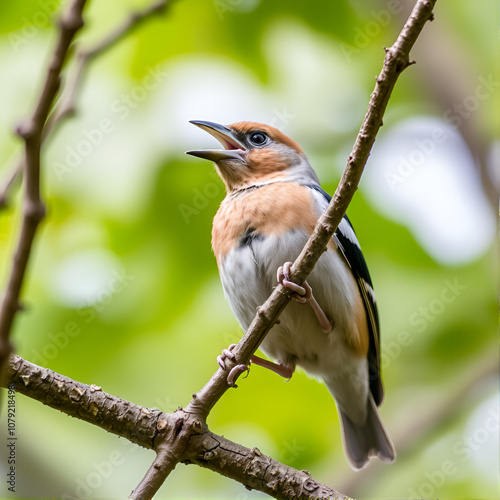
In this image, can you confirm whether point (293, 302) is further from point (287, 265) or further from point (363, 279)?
point (287, 265)

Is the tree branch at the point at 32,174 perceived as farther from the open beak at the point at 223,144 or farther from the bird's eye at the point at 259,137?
the bird's eye at the point at 259,137

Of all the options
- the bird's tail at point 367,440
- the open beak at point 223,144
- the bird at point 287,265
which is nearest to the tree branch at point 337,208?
the bird at point 287,265

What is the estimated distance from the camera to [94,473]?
407 cm

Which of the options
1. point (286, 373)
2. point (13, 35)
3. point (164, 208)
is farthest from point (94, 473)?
point (13, 35)

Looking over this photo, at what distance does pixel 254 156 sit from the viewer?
189 inches

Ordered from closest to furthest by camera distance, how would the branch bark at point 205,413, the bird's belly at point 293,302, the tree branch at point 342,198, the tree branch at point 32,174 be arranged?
the tree branch at point 32,174, the tree branch at point 342,198, the branch bark at point 205,413, the bird's belly at point 293,302

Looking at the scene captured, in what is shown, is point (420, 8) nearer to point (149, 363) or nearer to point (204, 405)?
point (204, 405)

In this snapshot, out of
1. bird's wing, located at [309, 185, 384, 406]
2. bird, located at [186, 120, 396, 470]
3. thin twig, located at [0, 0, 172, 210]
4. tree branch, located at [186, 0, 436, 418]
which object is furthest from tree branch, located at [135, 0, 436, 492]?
bird's wing, located at [309, 185, 384, 406]

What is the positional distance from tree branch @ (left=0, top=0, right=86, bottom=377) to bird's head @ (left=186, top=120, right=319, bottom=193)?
3388 mm

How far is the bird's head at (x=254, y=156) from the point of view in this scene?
15.2ft

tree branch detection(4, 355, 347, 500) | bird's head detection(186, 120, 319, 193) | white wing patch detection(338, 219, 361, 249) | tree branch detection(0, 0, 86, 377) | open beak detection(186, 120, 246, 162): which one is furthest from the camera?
bird's head detection(186, 120, 319, 193)

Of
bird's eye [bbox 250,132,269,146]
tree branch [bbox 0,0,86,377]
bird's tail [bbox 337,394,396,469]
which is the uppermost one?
tree branch [bbox 0,0,86,377]

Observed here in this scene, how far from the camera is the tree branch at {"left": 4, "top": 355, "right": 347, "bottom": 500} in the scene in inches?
111

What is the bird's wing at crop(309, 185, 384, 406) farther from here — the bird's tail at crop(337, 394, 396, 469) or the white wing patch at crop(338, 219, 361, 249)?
the bird's tail at crop(337, 394, 396, 469)
